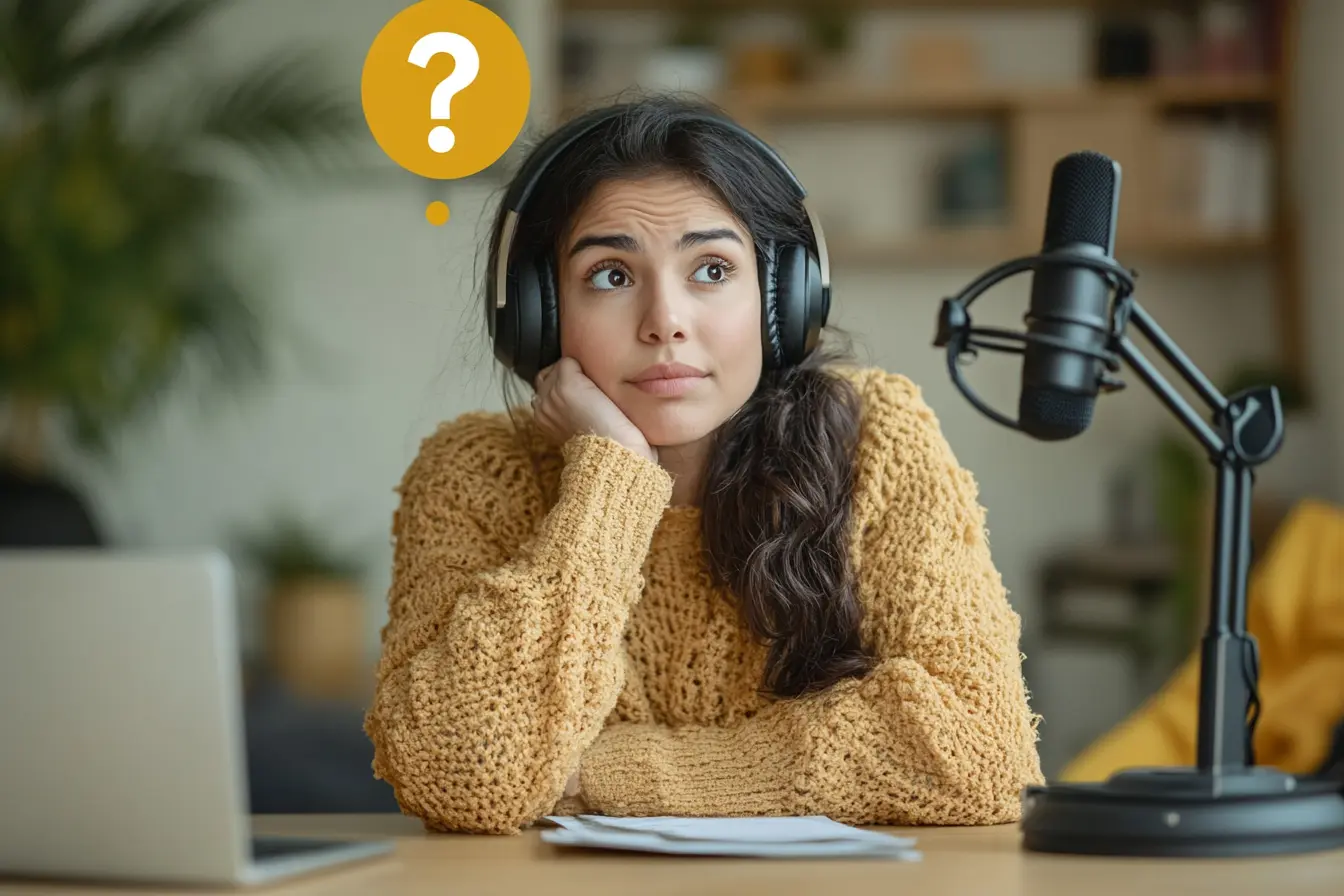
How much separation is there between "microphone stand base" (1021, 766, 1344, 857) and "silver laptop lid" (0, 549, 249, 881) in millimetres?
479

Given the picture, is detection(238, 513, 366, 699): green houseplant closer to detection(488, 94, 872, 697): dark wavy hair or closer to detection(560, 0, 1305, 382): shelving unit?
detection(560, 0, 1305, 382): shelving unit

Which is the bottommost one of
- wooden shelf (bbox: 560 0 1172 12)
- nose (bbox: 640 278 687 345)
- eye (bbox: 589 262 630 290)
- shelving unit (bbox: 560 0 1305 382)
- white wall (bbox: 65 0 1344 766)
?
nose (bbox: 640 278 687 345)

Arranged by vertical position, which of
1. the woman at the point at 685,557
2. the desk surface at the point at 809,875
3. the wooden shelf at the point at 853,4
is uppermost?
the wooden shelf at the point at 853,4

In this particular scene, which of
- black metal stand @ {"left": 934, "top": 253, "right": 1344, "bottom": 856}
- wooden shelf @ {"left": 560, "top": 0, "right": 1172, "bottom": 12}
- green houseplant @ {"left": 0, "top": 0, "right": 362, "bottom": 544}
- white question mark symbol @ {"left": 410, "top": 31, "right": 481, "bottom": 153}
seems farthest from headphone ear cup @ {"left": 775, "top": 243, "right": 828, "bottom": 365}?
wooden shelf @ {"left": 560, "top": 0, "right": 1172, "bottom": 12}

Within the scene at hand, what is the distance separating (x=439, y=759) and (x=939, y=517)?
0.46m

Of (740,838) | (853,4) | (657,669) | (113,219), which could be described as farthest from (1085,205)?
(853,4)

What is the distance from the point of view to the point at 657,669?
4.28 feet

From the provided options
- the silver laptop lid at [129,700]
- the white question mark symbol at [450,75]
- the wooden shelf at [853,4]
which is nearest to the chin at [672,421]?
the silver laptop lid at [129,700]

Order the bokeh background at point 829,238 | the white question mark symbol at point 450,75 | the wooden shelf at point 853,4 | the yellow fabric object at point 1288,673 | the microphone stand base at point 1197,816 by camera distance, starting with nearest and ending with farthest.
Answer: the microphone stand base at point 1197,816, the white question mark symbol at point 450,75, the yellow fabric object at point 1288,673, the bokeh background at point 829,238, the wooden shelf at point 853,4

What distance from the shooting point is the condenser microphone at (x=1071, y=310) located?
91 cm

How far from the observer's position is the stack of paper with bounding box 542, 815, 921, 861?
0.88m

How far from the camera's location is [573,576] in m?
1.14

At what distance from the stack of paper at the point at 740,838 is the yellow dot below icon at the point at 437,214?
11.3ft

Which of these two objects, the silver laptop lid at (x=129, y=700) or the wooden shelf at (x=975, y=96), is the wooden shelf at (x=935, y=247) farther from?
the silver laptop lid at (x=129, y=700)
